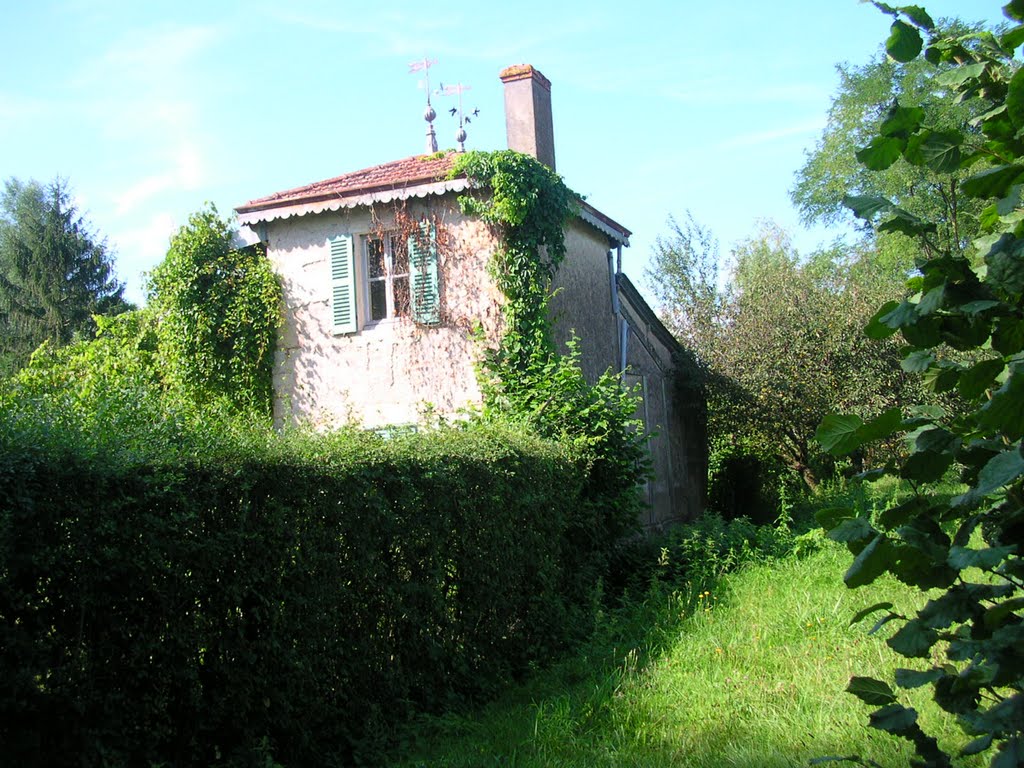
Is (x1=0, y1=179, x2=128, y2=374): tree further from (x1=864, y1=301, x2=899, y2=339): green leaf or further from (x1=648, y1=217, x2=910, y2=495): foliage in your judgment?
(x1=864, y1=301, x2=899, y2=339): green leaf

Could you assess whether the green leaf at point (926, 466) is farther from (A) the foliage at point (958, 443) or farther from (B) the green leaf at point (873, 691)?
(B) the green leaf at point (873, 691)

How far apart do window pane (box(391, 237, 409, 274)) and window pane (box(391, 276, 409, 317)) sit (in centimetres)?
15

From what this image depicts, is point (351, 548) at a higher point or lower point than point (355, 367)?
lower

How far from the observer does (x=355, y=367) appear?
14.3 m

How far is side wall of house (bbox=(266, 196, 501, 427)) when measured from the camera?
13.7 m

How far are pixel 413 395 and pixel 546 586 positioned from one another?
5.14 metres

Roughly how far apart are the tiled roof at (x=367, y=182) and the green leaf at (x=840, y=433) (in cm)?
1233

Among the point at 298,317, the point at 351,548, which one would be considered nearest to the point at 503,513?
the point at 351,548

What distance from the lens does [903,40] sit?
1881 millimetres

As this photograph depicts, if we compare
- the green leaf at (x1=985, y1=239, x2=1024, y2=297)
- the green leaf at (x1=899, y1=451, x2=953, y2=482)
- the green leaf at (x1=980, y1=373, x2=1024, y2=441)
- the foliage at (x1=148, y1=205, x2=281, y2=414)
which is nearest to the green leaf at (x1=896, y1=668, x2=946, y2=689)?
the green leaf at (x1=899, y1=451, x2=953, y2=482)

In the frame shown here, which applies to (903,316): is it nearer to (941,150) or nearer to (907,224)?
(907,224)

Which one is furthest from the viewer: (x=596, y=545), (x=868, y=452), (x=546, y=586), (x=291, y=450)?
(x=868, y=452)

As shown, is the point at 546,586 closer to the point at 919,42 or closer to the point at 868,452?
the point at 919,42

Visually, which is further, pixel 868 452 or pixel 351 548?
pixel 868 452
